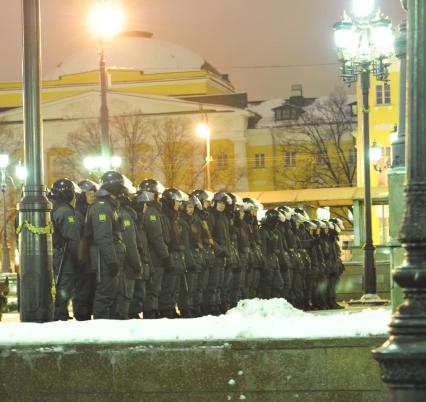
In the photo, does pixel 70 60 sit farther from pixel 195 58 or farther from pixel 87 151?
pixel 87 151

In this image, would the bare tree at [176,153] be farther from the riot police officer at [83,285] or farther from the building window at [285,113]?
the riot police officer at [83,285]

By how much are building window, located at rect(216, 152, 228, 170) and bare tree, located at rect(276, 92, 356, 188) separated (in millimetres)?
3438

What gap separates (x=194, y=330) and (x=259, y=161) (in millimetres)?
82157

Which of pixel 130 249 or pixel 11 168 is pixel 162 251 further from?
pixel 11 168

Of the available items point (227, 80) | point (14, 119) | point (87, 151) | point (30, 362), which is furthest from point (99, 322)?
point (227, 80)

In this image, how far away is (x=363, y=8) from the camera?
1064 inches

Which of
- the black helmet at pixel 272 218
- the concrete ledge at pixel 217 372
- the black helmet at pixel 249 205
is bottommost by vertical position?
the concrete ledge at pixel 217 372

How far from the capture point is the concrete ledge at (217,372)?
10.3 m

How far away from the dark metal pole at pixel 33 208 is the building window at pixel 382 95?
65.6 metres

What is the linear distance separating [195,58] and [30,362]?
94.6 meters

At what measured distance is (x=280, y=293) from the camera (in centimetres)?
2527

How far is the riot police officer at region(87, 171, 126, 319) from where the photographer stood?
50.5ft

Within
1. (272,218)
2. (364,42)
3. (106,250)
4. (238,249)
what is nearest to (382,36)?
(364,42)

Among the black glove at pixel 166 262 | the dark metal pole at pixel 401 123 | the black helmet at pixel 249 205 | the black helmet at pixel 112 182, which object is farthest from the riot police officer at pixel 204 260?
the dark metal pole at pixel 401 123
